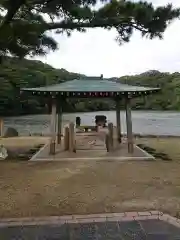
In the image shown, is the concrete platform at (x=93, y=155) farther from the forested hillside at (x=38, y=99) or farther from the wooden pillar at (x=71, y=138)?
the forested hillside at (x=38, y=99)

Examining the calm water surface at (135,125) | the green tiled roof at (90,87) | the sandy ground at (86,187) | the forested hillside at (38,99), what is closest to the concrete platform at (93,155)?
the sandy ground at (86,187)

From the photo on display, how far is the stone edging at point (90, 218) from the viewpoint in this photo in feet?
12.2

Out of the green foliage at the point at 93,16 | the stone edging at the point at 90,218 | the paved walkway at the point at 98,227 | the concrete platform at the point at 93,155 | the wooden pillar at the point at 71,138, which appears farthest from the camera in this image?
the wooden pillar at the point at 71,138

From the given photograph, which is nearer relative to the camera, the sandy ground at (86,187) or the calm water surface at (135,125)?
the sandy ground at (86,187)

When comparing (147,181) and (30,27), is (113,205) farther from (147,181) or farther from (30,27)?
(30,27)

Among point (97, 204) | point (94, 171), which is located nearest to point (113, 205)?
point (97, 204)

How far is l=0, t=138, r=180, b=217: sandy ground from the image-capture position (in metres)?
4.34

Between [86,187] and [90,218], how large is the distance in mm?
1580

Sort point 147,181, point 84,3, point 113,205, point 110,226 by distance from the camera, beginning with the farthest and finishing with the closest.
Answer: point 84,3 → point 147,181 → point 113,205 → point 110,226

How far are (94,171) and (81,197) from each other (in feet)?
6.13

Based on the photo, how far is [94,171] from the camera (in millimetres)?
6711

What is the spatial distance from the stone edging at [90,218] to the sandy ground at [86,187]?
0.20 metres

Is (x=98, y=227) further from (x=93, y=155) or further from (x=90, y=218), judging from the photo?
(x=93, y=155)

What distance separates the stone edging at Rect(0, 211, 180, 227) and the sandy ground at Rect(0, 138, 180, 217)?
0.67 ft
